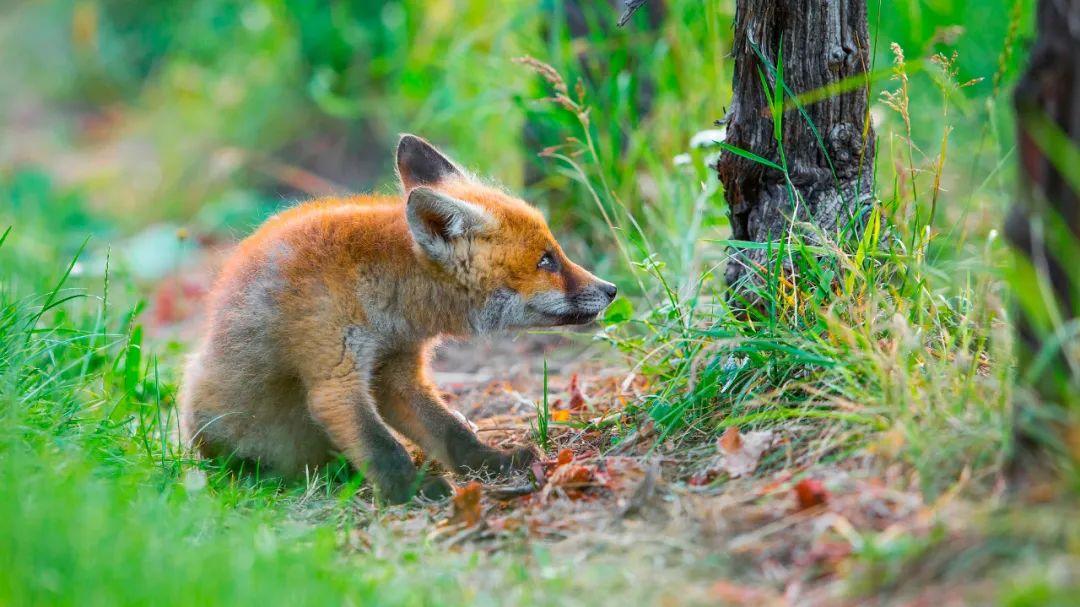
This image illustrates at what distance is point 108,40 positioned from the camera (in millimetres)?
13094

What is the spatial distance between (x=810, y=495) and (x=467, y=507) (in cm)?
116

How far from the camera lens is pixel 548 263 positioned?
424cm

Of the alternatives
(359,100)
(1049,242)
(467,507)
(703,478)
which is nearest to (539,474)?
(467,507)

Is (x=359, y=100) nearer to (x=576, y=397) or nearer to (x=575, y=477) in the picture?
(x=576, y=397)

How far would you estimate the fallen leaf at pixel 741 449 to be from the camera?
3.22 m

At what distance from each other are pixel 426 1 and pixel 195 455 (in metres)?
5.85

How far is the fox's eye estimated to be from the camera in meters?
4.21

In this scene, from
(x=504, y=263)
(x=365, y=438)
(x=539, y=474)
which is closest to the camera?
(x=539, y=474)

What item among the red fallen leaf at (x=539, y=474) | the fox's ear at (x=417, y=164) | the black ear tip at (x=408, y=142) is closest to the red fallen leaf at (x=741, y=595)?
the red fallen leaf at (x=539, y=474)

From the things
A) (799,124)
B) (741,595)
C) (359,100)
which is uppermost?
(359,100)

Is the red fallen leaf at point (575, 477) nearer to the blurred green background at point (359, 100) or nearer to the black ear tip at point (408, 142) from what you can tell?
the blurred green background at point (359, 100)

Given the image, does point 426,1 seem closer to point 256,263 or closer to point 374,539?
point 256,263

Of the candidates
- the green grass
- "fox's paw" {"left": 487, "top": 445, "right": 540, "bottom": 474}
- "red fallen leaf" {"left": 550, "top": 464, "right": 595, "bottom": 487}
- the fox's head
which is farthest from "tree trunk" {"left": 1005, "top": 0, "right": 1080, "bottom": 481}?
the fox's head

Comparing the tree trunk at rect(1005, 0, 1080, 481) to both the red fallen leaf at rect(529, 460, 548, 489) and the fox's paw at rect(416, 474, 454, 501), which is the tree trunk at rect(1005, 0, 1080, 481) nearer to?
the red fallen leaf at rect(529, 460, 548, 489)
